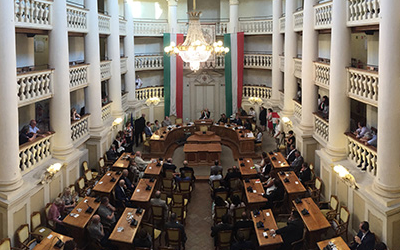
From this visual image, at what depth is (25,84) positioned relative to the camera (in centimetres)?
1072

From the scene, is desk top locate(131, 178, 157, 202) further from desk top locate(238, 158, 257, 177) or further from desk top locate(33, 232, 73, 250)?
desk top locate(238, 158, 257, 177)

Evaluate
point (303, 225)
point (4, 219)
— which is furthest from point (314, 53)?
point (4, 219)

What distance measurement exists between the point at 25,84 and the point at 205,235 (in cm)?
624

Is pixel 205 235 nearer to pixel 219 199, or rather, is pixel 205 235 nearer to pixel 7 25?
pixel 219 199

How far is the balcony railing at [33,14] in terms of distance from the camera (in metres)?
10.4

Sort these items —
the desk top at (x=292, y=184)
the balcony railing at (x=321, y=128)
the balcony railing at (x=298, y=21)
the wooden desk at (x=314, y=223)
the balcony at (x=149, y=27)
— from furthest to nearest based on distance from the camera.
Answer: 1. the balcony at (x=149, y=27)
2. the balcony railing at (x=298, y=21)
3. the balcony railing at (x=321, y=128)
4. the desk top at (x=292, y=184)
5. the wooden desk at (x=314, y=223)

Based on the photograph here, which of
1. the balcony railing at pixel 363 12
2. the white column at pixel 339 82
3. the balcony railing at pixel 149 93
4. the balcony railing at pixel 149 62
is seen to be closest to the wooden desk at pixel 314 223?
the white column at pixel 339 82

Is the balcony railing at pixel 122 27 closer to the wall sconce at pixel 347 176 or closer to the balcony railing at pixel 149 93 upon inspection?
the balcony railing at pixel 149 93

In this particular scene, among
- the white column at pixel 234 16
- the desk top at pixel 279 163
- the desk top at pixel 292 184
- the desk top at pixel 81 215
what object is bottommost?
the desk top at pixel 81 215

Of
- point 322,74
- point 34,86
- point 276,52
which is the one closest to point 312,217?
point 322,74

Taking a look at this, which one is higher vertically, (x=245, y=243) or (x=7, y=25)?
(x=7, y=25)

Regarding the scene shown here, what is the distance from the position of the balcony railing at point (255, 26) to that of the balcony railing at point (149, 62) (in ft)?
15.7

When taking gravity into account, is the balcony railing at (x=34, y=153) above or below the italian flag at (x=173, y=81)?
below

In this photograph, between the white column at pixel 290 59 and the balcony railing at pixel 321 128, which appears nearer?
the balcony railing at pixel 321 128
